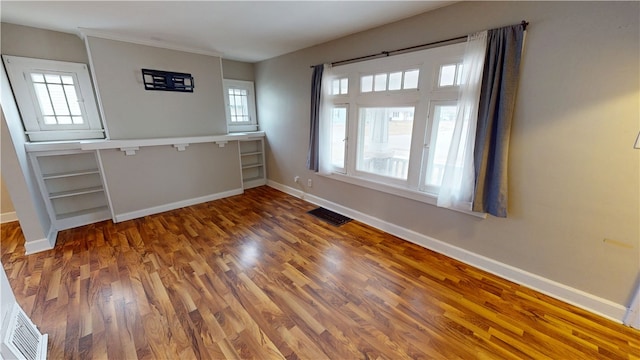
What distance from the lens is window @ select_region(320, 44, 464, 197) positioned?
226cm

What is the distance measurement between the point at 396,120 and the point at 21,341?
128 inches

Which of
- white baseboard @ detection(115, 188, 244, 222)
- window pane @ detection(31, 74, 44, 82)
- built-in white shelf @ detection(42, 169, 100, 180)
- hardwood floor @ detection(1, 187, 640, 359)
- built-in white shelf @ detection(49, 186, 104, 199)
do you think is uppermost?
window pane @ detection(31, 74, 44, 82)

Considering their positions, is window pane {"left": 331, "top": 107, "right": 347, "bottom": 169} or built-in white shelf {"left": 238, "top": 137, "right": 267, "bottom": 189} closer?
window pane {"left": 331, "top": 107, "right": 347, "bottom": 169}

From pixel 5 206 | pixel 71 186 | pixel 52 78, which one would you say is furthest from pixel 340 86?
pixel 5 206

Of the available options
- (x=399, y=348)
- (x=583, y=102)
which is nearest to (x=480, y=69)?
(x=583, y=102)

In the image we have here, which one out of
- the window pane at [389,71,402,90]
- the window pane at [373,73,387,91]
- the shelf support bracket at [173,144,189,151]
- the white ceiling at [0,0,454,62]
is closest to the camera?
the white ceiling at [0,0,454,62]

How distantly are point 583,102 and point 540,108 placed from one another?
0.71 ft

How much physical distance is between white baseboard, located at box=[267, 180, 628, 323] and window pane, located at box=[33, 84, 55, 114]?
416 centimetres

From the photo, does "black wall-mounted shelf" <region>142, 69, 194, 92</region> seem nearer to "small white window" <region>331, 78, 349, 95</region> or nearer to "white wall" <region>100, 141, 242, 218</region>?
"white wall" <region>100, 141, 242, 218</region>

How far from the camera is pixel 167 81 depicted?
11.0 feet

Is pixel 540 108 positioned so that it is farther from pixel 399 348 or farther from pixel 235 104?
pixel 235 104

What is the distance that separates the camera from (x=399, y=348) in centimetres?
150

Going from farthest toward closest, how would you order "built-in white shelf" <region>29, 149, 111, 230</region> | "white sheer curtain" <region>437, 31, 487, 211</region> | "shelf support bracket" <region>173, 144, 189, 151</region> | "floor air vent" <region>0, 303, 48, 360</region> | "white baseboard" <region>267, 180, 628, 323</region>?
"shelf support bracket" <region>173, 144, 189, 151</region> → "built-in white shelf" <region>29, 149, 111, 230</region> → "white sheer curtain" <region>437, 31, 487, 211</region> → "white baseboard" <region>267, 180, 628, 323</region> → "floor air vent" <region>0, 303, 48, 360</region>

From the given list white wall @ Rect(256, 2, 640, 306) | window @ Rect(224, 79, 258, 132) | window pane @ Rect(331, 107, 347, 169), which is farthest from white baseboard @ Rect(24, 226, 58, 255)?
white wall @ Rect(256, 2, 640, 306)
